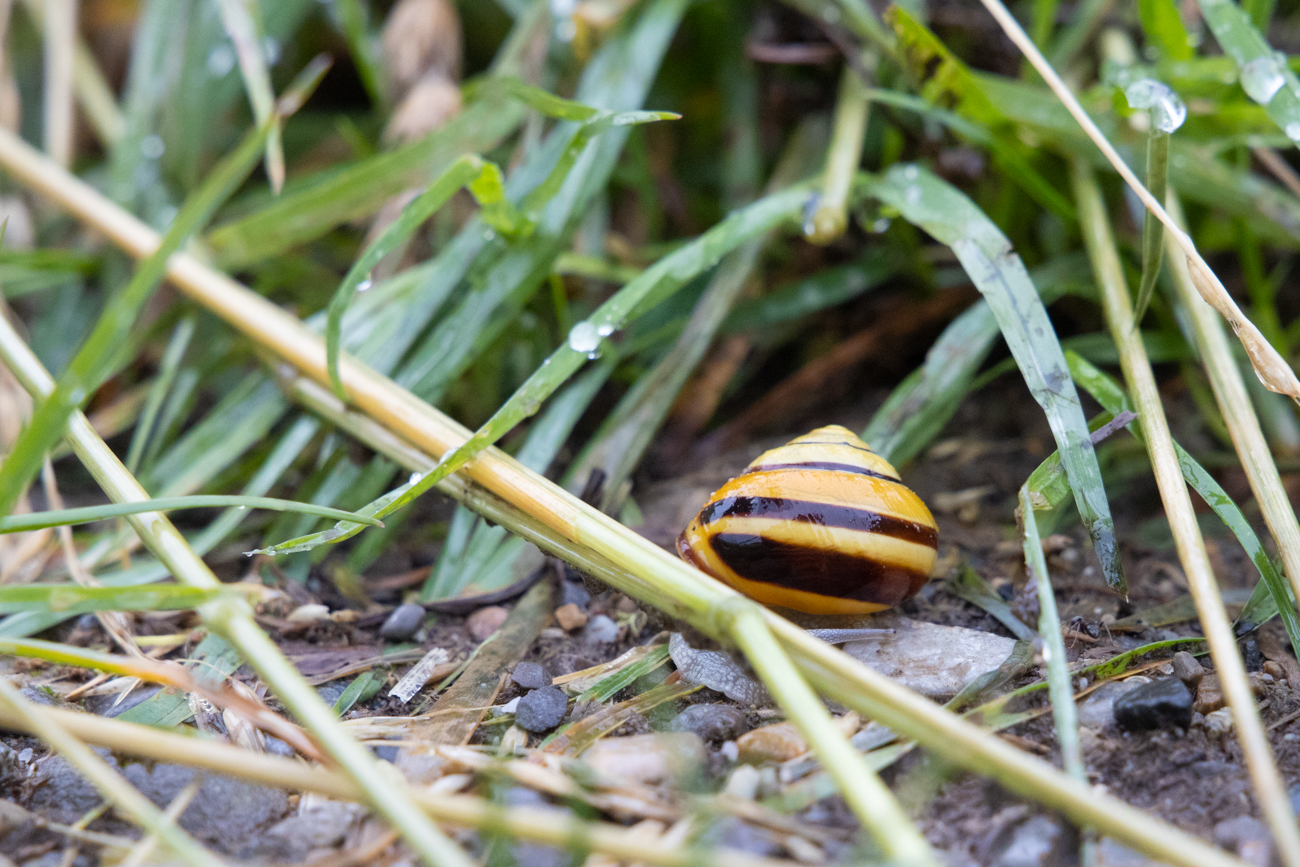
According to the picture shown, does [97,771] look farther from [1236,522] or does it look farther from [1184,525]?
[1236,522]

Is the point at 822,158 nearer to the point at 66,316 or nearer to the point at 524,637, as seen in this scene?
the point at 524,637

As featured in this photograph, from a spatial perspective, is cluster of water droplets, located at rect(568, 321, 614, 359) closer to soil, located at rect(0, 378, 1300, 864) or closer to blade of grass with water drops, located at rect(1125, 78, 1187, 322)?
soil, located at rect(0, 378, 1300, 864)

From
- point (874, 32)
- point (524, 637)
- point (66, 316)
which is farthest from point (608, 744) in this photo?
point (66, 316)

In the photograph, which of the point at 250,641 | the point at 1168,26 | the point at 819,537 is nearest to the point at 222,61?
the point at 250,641

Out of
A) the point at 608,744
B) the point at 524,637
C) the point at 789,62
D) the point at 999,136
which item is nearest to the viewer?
the point at 608,744

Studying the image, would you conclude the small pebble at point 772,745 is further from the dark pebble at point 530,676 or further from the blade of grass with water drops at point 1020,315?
the blade of grass with water drops at point 1020,315

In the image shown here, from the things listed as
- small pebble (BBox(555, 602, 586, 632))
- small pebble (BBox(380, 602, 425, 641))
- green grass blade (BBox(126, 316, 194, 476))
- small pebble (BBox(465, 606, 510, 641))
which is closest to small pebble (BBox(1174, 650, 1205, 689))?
small pebble (BBox(555, 602, 586, 632))
